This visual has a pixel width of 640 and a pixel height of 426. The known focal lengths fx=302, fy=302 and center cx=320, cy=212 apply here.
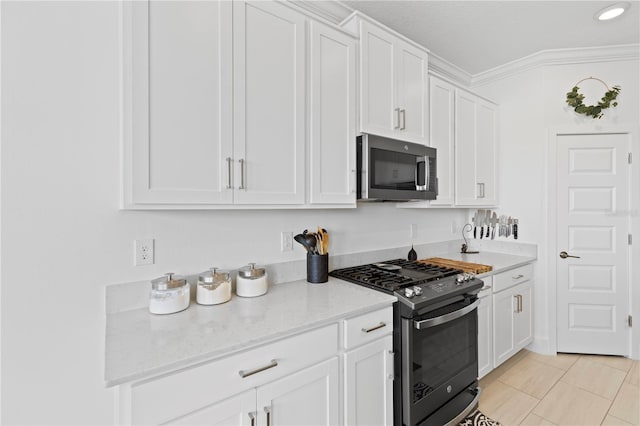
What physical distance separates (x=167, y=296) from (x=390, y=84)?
1.82 meters

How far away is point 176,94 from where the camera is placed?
49.7 inches

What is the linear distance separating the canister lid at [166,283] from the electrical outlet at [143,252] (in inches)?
5.0

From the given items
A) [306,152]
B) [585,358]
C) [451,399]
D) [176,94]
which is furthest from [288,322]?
[585,358]

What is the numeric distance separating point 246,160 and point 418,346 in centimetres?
132

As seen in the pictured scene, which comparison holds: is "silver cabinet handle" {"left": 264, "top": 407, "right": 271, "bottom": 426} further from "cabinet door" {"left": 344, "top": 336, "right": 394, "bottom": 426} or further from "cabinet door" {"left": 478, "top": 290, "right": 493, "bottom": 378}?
"cabinet door" {"left": 478, "top": 290, "right": 493, "bottom": 378}

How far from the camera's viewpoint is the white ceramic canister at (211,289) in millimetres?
1438

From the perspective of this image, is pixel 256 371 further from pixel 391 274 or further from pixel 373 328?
pixel 391 274

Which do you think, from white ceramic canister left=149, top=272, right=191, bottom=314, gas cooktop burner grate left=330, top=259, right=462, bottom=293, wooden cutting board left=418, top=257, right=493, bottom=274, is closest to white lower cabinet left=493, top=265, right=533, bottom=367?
wooden cutting board left=418, top=257, right=493, bottom=274

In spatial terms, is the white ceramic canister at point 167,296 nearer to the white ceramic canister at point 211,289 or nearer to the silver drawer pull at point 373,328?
the white ceramic canister at point 211,289

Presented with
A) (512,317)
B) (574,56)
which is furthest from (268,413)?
(574,56)

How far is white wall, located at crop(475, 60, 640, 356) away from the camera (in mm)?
2746

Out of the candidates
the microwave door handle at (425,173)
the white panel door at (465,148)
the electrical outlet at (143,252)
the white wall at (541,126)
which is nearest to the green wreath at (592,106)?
the white wall at (541,126)

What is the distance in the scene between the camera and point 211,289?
4.72 ft

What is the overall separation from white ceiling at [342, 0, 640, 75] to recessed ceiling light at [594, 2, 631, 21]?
0.04 meters
